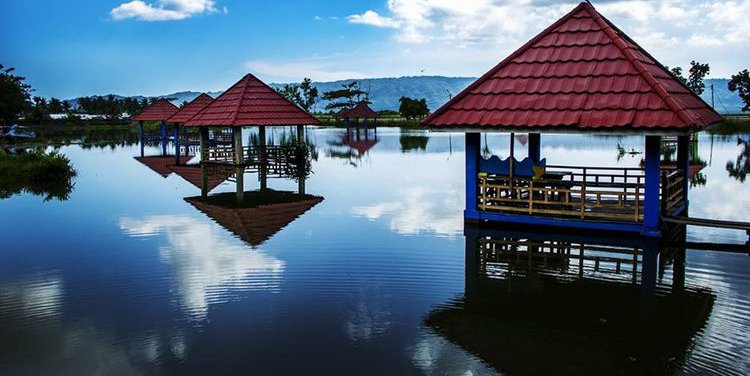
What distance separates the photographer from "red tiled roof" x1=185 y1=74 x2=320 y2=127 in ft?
81.3

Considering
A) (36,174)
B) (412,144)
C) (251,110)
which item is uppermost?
(251,110)

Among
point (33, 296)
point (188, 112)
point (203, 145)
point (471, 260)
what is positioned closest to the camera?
point (33, 296)

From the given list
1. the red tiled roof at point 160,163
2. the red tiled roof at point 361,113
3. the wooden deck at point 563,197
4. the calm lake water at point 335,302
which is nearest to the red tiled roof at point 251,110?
the red tiled roof at point 160,163

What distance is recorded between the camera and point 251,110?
2533 centimetres

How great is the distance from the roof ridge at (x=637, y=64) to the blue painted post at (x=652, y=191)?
679mm

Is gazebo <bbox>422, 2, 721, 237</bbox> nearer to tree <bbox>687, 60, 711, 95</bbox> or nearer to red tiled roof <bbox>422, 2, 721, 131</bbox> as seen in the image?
red tiled roof <bbox>422, 2, 721, 131</bbox>

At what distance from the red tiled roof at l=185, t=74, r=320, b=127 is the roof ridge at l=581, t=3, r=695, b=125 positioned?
14.2 metres

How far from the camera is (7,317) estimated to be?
7.80m

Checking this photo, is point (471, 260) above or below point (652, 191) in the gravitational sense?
below

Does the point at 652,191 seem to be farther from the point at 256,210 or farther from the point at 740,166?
the point at 740,166

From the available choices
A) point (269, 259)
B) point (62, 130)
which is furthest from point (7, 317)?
point (62, 130)

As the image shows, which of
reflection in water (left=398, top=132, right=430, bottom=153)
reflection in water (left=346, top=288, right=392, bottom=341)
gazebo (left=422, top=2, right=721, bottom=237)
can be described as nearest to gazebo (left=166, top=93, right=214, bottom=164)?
reflection in water (left=398, top=132, right=430, bottom=153)

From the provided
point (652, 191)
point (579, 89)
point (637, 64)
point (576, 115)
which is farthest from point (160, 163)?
point (652, 191)

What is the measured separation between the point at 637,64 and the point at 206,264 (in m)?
8.55
